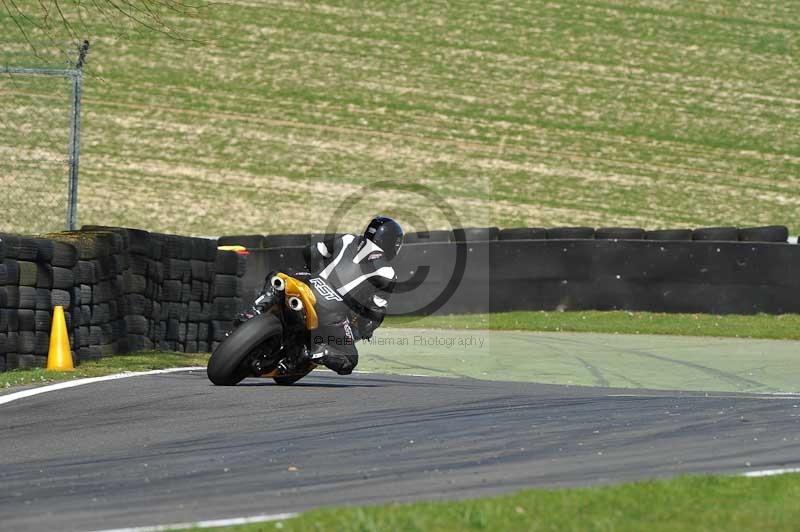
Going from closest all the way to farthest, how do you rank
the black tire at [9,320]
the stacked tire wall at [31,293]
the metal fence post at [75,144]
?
the black tire at [9,320]
the stacked tire wall at [31,293]
the metal fence post at [75,144]

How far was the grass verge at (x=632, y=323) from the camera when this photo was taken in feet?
62.1

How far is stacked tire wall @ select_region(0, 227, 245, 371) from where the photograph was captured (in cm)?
1289

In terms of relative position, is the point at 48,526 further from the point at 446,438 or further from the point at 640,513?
the point at 446,438

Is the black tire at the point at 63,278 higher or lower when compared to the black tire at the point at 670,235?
lower

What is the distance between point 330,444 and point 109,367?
226 inches

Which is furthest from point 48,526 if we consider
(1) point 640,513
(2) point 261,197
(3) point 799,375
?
(2) point 261,197

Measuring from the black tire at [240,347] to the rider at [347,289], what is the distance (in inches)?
14.6

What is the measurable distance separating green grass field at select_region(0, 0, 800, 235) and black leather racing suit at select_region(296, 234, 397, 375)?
15.4 m

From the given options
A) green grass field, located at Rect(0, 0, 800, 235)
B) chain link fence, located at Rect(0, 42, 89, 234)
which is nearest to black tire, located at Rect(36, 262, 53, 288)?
chain link fence, located at Rect(0, 42, 89, 234)

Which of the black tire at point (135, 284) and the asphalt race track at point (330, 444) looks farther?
the black tire at point (135, 284)

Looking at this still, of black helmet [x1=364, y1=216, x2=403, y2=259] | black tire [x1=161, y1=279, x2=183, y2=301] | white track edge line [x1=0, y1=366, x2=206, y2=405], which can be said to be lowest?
white track edge line [x1=0, y1=366, x2=206, y2=405]

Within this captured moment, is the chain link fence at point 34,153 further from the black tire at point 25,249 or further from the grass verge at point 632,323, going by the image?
the black tire at point 25,249

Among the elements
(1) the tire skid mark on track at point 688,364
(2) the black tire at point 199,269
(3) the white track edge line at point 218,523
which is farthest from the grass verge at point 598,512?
(2) the black tire at point 199,269

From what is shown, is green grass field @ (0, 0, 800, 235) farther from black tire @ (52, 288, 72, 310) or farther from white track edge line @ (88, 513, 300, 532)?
white track edge line @ (88, 513, 300, 532)
